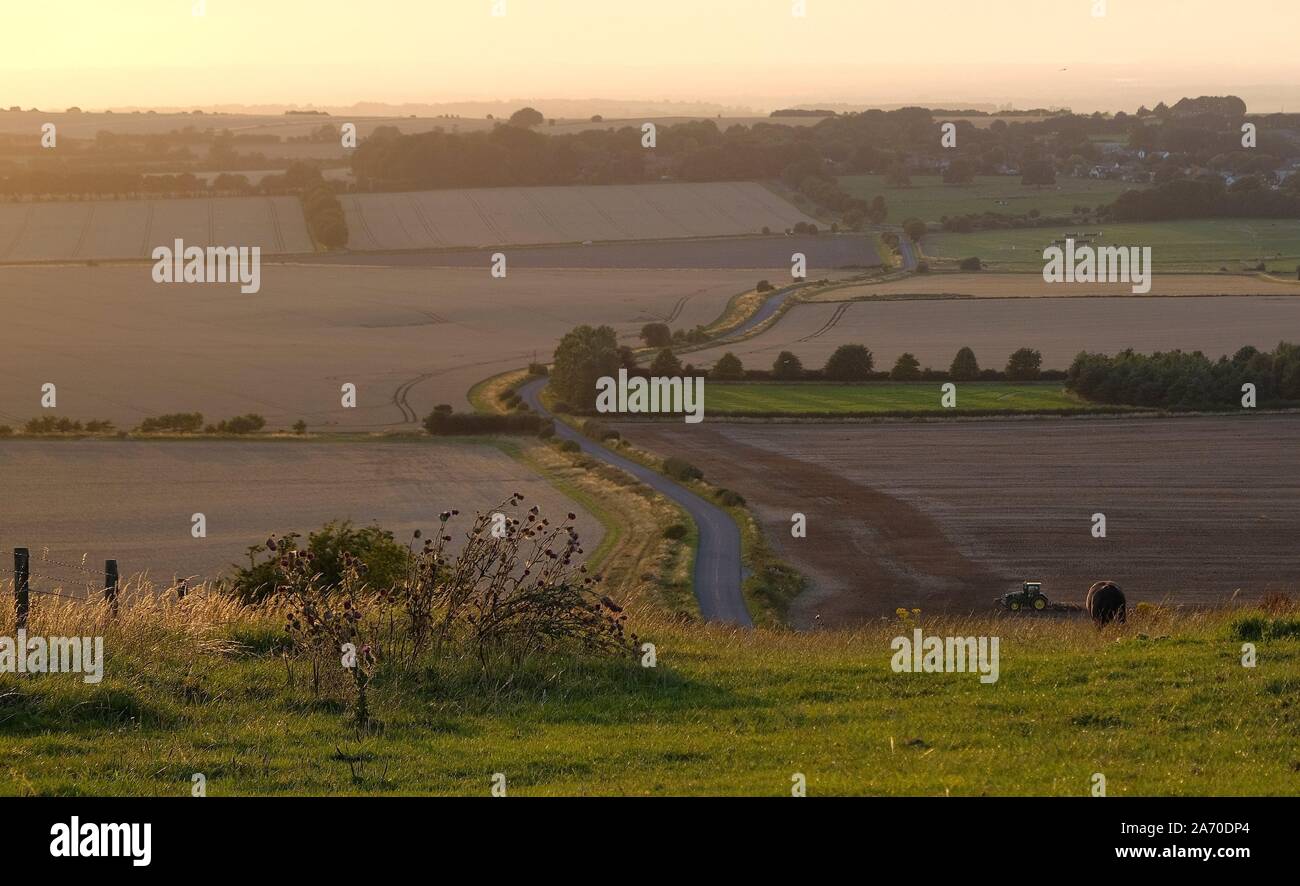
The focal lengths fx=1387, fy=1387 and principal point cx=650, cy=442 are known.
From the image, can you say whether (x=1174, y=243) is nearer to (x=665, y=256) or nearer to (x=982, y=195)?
(x=982, y=195)

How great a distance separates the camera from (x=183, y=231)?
373 ft

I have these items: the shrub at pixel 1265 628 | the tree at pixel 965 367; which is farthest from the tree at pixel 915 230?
the shrub at pixel 1265 628

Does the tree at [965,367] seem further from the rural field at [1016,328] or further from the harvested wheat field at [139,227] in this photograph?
the harvested wheat field at [139,227]

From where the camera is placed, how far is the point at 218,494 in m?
43.2

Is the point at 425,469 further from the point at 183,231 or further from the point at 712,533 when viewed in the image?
the point at 183,231

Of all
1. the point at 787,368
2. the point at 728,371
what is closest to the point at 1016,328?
the point at 787,368

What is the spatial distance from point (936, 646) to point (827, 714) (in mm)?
2793

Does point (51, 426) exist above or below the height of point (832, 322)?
below

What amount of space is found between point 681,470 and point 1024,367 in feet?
87.3

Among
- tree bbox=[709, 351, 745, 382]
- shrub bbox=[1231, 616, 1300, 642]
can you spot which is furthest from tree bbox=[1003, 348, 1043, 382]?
shrub bbox=[1231, 616, 1300, 642]

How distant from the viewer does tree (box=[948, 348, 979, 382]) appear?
219 feet

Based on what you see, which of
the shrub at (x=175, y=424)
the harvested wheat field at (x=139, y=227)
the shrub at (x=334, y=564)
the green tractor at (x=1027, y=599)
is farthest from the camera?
the harvested wheat field at (x=139, y=227)

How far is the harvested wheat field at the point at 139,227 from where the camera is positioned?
107m

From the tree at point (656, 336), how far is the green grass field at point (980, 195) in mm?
52697
